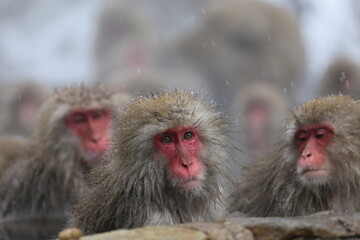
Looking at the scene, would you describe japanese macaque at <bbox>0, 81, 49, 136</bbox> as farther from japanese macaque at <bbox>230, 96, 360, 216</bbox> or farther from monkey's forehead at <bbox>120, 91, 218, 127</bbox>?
monkey's forehead at <bbox>120, 91, 218, 127</bbox>

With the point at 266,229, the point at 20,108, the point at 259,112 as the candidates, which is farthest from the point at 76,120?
the point at 259,112

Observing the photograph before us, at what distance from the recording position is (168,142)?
490cm

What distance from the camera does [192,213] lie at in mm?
5047

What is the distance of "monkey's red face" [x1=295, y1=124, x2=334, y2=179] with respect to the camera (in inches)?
208

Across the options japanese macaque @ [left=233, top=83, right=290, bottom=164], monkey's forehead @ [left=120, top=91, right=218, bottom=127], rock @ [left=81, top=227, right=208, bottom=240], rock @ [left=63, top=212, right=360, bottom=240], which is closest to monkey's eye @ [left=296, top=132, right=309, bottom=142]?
monkey's forehead @ [left=120, top=91, right=218, bottom=127]

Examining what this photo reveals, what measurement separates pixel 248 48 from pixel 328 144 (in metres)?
9.34

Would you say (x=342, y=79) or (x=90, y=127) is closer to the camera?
(x=90, y=127)

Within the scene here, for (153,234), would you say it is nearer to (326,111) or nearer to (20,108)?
(326,111)

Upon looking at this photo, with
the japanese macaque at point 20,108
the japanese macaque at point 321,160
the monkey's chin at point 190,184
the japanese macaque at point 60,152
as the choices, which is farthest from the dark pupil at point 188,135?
the japanese macaque at point 20,108

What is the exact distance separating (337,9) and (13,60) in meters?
6.18

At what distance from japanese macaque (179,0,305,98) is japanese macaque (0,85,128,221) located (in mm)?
7590

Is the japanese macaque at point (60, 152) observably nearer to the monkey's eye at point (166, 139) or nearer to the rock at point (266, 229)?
the monkey's eye at point (166, 139)

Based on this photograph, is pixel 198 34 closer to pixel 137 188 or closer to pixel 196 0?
pixel 196 0

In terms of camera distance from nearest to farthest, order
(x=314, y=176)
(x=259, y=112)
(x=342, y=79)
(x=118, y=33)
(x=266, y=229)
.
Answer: (x=266, y=229)
(x=314, y=176)
(x=342, y=79)
(x=259, y=112)
(x=118, y=33)
